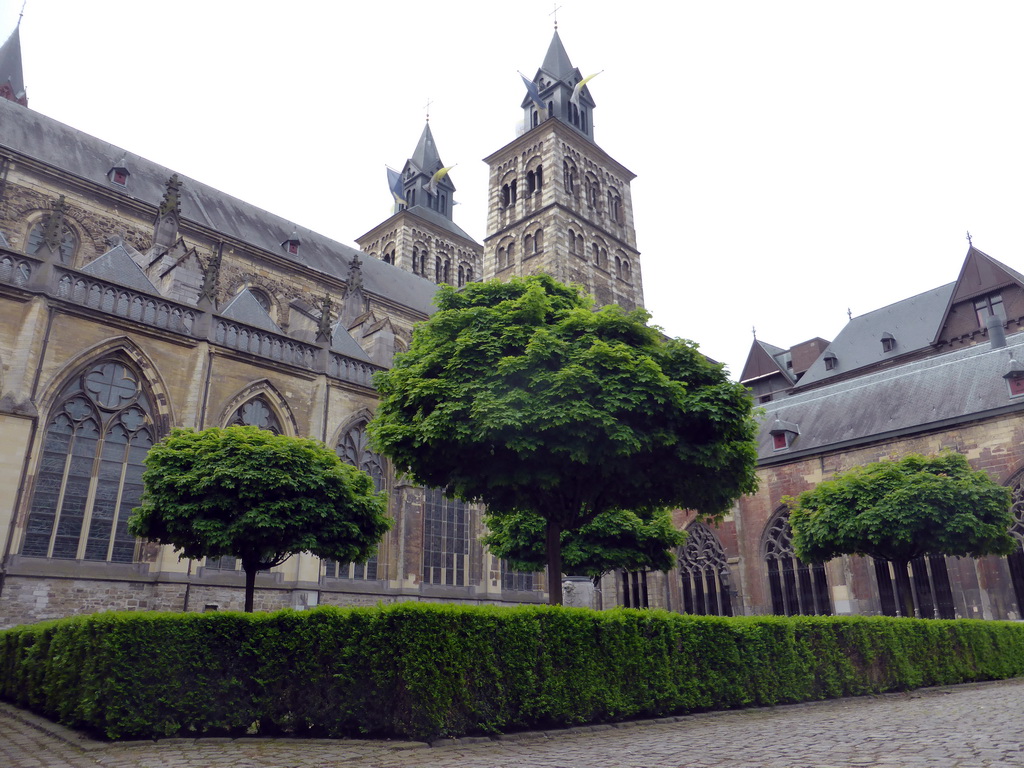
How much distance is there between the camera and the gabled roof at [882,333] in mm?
Answer: 37812

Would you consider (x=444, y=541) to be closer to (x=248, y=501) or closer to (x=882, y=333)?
(x=248, y=501)

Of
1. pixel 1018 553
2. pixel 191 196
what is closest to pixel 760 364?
pixel 1018 553

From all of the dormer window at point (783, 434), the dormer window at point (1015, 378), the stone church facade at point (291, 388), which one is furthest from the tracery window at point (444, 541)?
the dormer window at point (1015, 378)

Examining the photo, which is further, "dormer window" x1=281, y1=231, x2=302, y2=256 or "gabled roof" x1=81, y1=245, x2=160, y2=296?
"dormer window" x1=281, y1=231, x2=302, y2=256

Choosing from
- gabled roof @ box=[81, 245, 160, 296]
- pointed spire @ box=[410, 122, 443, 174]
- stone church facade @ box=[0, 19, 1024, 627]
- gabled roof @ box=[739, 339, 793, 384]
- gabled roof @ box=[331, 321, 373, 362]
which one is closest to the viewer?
stone church facade @ box=[0, 19, 1024, 627]

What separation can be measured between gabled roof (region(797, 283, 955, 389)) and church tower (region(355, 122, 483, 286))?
20.9 m

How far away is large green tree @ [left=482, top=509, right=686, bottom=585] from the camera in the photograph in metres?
18.6

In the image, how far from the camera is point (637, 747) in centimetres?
716

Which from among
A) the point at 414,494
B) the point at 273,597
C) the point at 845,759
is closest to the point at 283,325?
the point at 414,494

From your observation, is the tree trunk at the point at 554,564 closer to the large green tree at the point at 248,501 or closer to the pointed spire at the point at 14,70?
the large green tree at the point at 248,501

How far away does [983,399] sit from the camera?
76.8 feet

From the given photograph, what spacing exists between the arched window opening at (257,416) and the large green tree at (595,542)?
260 inches

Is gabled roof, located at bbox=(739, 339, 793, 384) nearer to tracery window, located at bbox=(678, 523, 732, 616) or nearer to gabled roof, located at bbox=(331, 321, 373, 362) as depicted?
tracery window, located at bbox=(678, 523, 732, 616)

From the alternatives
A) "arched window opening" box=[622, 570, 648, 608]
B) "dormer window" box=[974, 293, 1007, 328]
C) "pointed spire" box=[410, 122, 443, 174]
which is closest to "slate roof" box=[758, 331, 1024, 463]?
"dormer window" box=[974, 293, 1007, 328]
